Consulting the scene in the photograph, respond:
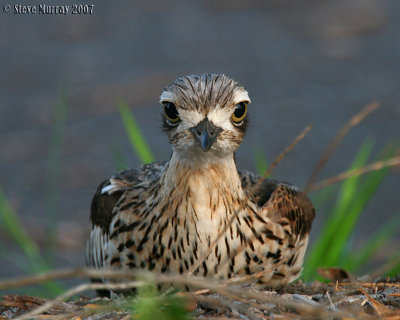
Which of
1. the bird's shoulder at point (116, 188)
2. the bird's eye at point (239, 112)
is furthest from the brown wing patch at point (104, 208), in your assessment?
the bird's eye at point (239, 112)

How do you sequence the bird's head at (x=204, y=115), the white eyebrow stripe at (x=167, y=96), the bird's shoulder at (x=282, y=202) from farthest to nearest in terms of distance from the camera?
the bird's shoulder at (x=282, y=202) → the white eyebrow stripe at (x=167, y=96) → the bird's head at (x=204, y=115)

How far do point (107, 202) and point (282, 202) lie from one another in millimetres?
1084

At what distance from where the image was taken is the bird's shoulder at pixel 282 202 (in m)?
4.55

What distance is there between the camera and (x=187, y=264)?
419 centimetres

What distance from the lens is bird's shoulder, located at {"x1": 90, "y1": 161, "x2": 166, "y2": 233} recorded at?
4.70 meters

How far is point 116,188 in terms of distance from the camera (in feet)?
15.8

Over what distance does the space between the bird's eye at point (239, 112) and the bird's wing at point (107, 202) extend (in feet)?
2.77

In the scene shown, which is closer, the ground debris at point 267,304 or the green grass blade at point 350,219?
the ground debris at point 267,304

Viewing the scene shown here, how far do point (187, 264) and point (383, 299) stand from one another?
3.44ft

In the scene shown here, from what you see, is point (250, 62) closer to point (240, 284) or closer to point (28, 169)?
point (28, 169)

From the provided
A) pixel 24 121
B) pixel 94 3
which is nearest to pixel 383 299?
pixel 24 121

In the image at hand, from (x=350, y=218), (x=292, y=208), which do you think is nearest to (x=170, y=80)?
(x=350, y=218)

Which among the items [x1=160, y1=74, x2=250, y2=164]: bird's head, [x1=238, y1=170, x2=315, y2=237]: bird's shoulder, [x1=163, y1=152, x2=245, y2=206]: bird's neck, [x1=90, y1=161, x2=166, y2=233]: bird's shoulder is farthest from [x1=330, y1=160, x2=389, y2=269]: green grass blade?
[x1=160, y1=74, x2=250, y2=164]: bird's head

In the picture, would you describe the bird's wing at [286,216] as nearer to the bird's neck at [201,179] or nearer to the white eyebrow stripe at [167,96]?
the bird's neck at [201,179]
